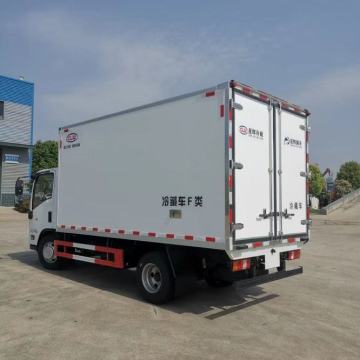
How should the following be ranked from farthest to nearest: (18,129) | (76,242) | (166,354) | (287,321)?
(18,129), (76,242), (287,321), (166,354)

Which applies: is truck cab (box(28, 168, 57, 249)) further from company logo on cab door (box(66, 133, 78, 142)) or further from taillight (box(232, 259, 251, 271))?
taillight (box(232, 259, 251, 271))

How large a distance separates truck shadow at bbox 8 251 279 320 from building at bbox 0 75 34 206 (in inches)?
1035

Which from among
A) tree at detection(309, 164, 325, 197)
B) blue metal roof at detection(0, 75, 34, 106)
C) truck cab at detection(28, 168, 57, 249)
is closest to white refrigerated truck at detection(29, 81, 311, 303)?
truck cab at detection(28, 168, 57, 249)

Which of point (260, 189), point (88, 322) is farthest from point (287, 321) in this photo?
point (88, 322)

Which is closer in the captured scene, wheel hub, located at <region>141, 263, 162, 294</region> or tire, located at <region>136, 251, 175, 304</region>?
tire, located at <region>136, 251, 175, 304</region>

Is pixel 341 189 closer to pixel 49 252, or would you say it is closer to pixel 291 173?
pixel 49 252

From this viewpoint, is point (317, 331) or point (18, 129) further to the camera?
point (18, 129)

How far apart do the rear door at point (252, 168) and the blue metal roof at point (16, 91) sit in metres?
31.9

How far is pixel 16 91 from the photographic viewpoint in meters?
34.7

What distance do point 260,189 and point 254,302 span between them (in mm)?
2128

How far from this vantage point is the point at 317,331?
5.73 m

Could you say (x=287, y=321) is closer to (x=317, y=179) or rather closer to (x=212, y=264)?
(x=212, y=264)

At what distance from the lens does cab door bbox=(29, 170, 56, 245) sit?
9.88m

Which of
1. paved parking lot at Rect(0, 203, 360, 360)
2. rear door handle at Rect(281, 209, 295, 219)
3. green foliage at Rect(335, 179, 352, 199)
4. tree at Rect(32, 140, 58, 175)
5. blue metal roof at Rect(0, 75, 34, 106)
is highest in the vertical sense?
blue metal roof at Rect(0, 75, 34, 106)
